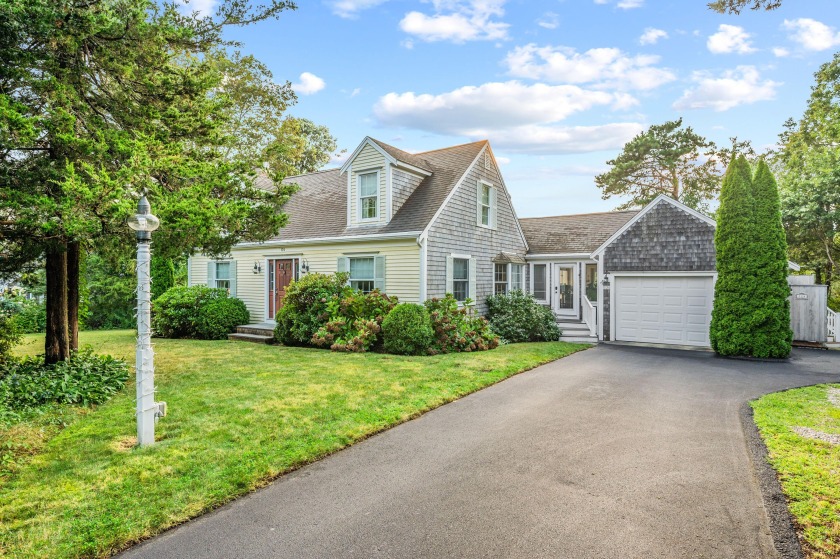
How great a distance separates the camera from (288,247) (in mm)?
15180

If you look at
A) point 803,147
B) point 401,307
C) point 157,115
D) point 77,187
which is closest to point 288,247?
point 401,307

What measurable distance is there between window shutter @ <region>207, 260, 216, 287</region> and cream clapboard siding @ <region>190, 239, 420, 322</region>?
310mm

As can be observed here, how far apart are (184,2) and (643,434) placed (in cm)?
952

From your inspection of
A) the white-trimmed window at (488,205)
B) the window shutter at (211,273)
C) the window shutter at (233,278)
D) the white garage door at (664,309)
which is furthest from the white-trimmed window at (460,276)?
the window shutter at (211,273)

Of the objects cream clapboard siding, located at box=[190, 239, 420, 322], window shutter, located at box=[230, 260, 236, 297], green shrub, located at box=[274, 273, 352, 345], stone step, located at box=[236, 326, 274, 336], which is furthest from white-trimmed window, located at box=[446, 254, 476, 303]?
window shutter, located at box=[230, 260, 236, 297]

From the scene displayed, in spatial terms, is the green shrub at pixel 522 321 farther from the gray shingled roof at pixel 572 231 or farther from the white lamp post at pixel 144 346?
the white lamp post at pixel 144 346

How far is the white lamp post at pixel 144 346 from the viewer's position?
4789 mm

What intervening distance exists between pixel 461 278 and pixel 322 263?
4425 mm

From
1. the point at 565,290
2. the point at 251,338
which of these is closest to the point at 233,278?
the point at 251,338

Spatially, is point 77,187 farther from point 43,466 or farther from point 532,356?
point 532,356

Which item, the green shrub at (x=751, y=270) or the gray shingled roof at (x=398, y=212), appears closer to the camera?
the green shrub at (x=751, y=270)

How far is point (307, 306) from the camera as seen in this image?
42.0 ft

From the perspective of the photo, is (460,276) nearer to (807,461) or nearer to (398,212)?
(398,212)

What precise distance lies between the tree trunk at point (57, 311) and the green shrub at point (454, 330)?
7.23 m
